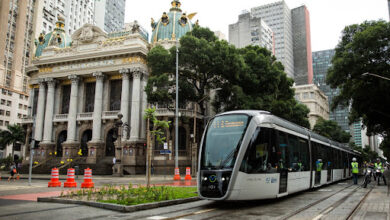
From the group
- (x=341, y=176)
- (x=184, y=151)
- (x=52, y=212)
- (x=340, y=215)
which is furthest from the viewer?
(x=184, y=151)

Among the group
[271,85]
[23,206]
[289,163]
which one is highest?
Result: [271,85]

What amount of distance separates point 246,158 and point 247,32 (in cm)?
9441

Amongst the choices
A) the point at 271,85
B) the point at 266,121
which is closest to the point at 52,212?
the point at 266,121

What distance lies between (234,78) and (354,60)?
36.1 ft

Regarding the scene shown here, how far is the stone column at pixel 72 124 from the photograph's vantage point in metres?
43.8

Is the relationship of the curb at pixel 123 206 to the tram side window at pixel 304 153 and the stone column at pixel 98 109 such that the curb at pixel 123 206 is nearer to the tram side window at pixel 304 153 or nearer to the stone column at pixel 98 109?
the tram side window at pixel 304 153

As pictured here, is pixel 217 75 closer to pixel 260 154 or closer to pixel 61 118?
pixel 260 154

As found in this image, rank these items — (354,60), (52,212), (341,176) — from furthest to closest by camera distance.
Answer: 1. (354,60)
2. (341,176)
3. (52,212)

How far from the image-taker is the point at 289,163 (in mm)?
12914

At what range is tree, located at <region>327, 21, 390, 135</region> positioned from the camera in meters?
25.8

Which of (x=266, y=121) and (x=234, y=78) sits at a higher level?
(x=234, y=78)

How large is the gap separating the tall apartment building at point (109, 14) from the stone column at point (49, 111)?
2461 inches

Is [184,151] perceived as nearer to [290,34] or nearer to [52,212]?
[52,212]

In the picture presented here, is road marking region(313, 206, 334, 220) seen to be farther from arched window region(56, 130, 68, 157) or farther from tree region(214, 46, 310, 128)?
arched window region(56, 130, 68, 157)
